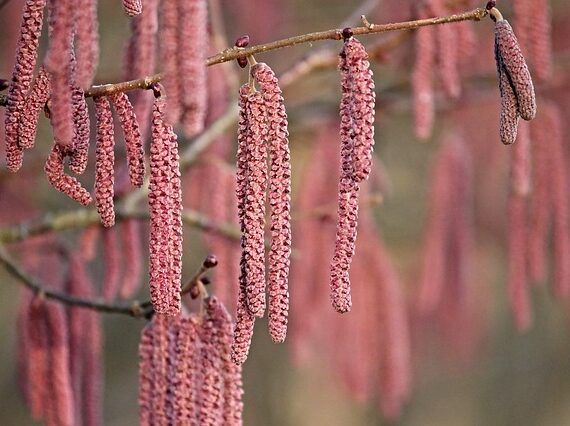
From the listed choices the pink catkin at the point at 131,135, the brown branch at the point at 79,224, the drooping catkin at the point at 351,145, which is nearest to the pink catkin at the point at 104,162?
the pink catkin at the point at 131,135

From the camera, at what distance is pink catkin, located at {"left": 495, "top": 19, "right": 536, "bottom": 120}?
1.24 meters

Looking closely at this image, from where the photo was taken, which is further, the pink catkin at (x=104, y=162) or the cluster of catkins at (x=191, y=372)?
the cluster of catkins at (x=191, y=372)

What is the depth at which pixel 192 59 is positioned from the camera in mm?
1069

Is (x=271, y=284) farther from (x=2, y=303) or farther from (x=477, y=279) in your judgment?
(x=2, y=303)

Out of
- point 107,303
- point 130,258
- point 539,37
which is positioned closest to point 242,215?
point 107,303

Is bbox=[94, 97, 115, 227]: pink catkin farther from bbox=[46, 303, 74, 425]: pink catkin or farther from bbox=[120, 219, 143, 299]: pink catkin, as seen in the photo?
bbox=[120, 219, 143, 299]: pink catkin

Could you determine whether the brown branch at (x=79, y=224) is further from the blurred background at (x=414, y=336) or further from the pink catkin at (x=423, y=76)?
the blurred background at (x=414, y=336)

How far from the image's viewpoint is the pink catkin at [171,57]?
106 centimetres

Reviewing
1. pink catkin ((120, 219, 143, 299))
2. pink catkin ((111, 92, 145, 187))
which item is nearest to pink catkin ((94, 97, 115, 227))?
pink catkin ((111, 92, 145, 187))

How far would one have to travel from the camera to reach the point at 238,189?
1.26 meters

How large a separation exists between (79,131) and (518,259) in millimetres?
1320

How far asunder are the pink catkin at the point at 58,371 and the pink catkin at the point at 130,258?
7.0 inches

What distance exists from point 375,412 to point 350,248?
5058mm

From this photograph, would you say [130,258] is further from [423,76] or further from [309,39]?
[309,39]
